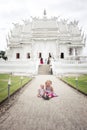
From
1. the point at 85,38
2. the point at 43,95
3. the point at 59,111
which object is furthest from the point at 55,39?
the point at 59,111

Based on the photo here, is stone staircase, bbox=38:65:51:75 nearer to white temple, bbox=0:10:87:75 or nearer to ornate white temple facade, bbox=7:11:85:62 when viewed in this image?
white temple, bbox=0:10:87:75

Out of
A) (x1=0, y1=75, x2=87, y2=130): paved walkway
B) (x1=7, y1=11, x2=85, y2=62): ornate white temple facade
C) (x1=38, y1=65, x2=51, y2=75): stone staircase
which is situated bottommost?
(x1=0, y1=75, x2=87, y2=130): paved walkway

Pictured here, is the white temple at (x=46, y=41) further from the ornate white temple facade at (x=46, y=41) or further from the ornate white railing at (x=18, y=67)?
the ornate white railing at (x=18, y=67)

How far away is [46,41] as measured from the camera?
5512 centimetres

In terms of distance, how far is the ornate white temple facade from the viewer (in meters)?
54.6

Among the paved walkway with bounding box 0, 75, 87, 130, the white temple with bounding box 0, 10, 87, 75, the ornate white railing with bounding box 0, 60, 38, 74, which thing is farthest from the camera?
the white temple with bounding box 0, 10, 87, 75

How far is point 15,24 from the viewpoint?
61.5 meters

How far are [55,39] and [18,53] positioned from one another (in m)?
10.4

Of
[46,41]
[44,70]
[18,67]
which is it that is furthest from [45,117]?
[46,41]

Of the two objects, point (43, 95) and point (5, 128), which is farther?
point (43, 95)

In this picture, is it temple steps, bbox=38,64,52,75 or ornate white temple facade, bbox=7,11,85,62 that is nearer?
temple steps, bbox=38,64,52,75

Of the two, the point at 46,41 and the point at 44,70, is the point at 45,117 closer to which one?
the point at 44,70

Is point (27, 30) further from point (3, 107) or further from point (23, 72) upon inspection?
point (3, 107)

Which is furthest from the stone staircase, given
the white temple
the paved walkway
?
the paved walkway
